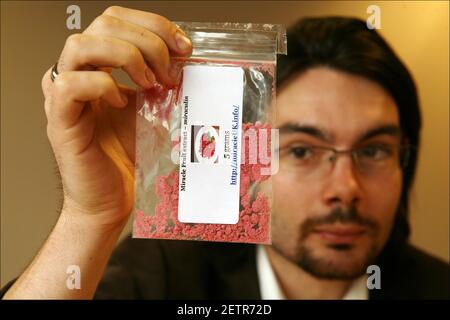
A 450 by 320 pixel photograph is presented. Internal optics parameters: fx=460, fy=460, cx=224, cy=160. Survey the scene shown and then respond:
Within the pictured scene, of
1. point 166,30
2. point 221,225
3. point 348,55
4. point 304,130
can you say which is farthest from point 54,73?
point 348,55

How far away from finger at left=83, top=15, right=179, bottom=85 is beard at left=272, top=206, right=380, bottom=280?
0.77 m

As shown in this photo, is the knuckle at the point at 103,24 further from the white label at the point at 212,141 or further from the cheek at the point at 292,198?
the cheek at the point at 292,198

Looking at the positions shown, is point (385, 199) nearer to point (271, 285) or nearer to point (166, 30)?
point (271, 285)

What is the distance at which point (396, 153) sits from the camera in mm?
1312

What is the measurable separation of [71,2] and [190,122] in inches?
28.1

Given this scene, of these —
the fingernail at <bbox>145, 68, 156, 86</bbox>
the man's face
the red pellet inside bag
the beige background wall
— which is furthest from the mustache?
the fingernail at <bbox>145, 68, 156, 86</bbox>

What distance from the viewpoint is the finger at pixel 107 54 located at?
1.96 feet

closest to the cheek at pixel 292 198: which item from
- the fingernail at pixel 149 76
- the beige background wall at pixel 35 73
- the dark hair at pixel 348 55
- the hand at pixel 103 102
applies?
the dark hair at pixel 348 55

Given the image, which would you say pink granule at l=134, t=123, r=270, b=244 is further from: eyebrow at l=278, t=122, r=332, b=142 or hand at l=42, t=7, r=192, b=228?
eyebrow at l=278, t=122, r=332, b=142

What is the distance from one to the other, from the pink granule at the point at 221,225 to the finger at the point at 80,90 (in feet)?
0.45

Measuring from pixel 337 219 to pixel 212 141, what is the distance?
72 centimetres

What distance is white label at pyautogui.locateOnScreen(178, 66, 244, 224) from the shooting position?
2.03 ft
